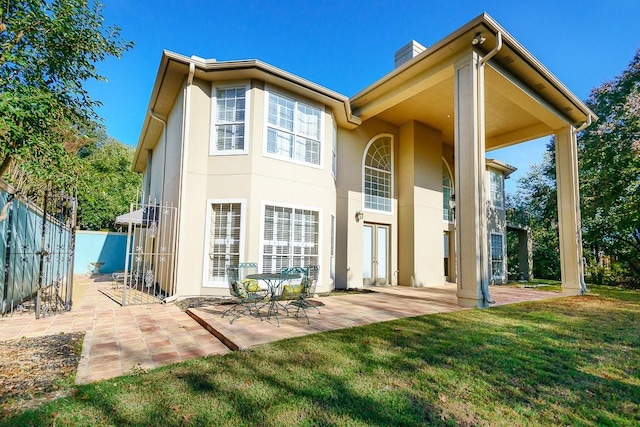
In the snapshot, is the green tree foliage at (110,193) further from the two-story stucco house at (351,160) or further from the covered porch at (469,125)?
the covered porch at (469,125)

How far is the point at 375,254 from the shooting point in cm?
1106

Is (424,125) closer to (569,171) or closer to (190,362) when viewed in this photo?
(569,171)

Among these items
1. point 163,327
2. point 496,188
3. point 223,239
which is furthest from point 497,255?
point 163,327

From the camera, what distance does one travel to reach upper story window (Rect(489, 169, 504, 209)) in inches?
574

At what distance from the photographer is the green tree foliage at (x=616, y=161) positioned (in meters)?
11.8

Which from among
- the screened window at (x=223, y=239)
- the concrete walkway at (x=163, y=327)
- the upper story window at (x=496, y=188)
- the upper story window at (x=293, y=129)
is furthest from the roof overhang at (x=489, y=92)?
the concrete walkway at (x=163, y=327)

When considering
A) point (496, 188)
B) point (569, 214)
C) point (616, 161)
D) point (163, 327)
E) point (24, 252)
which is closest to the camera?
point (163, 327)

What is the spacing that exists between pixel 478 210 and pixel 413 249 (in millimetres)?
4519

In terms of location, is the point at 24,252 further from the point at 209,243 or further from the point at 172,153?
the point at 172,153

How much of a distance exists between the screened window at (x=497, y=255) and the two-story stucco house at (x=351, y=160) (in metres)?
3.86

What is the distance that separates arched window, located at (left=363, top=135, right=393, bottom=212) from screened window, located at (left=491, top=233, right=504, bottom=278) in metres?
6.24

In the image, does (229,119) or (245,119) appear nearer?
(245,119)

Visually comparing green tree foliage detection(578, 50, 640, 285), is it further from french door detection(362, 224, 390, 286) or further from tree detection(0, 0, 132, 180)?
tree detection(0, 0, 132, 180)

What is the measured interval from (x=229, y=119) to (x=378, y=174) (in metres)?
5.60
